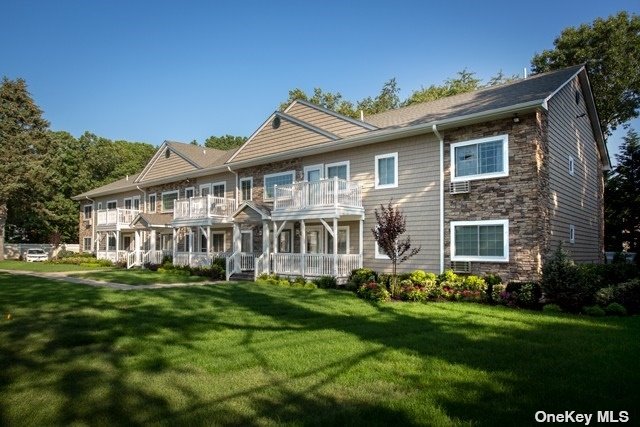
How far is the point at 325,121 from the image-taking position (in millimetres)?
19078

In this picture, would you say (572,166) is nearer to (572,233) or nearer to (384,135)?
(572,233)

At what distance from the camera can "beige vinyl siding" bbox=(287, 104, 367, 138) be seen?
17.9 m

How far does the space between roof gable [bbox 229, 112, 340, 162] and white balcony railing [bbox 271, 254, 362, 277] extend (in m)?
4.78

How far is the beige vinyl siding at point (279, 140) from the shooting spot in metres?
19.4

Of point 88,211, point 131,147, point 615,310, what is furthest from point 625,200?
point 131,147

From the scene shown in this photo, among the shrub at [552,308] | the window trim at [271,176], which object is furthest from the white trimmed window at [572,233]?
the window trim at [271,176]

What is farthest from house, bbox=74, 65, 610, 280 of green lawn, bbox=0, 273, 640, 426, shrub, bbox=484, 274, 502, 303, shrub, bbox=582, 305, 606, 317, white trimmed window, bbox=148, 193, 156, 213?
white trimmed window, bbox=148, 193, 156, 213

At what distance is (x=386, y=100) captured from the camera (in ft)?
139

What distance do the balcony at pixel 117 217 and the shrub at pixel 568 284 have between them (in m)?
25.1

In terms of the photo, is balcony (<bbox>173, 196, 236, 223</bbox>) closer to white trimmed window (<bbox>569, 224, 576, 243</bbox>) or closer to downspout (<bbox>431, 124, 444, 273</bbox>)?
downspout (<bbox>431, 124, 444, 273</bbox>)

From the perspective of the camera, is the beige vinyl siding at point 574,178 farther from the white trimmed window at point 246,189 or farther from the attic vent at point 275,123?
the white trimmed window at point 246,189

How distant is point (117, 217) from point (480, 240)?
76.3 ft

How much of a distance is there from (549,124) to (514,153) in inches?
74.2

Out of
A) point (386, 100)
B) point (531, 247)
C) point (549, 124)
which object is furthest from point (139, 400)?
point (386, 100)
